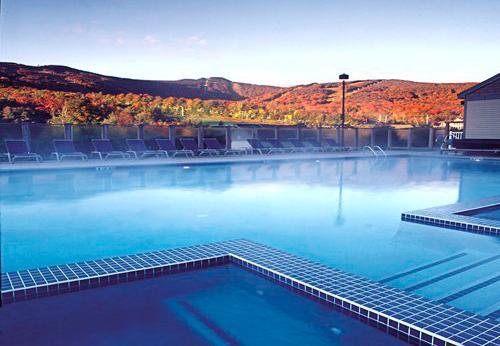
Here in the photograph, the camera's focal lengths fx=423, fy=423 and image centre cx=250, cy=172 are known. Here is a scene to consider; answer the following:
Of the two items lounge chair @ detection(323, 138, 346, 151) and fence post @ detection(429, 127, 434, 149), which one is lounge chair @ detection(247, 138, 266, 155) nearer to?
lounge chair @ detection(323, 138, 346, 151)

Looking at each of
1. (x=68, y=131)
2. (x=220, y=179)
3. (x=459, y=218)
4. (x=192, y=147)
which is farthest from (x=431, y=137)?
(x=459, y=218)

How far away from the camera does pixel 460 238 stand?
441cm

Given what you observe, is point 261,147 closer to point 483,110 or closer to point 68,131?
point 68,131

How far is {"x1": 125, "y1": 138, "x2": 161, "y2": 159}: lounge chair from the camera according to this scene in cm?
1340

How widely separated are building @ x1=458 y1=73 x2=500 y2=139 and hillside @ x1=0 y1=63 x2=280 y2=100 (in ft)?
61.4

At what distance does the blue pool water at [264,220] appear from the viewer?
365cm

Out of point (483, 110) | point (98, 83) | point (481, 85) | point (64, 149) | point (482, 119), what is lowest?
point (64, 149)

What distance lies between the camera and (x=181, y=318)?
2639 mm

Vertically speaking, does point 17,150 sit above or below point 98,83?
below

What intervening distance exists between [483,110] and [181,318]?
1749 cm

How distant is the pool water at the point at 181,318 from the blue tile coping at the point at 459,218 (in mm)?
2814

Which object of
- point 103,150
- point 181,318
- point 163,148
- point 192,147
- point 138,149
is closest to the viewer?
point 181,318

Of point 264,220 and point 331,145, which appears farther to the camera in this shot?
point 331,145

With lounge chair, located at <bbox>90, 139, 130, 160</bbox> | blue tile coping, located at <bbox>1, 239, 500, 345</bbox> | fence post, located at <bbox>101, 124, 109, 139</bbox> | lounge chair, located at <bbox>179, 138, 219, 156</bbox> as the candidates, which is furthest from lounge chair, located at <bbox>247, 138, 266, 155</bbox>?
blue tile coping, located at <bbox>1, 239, 500, 345</bbox>
